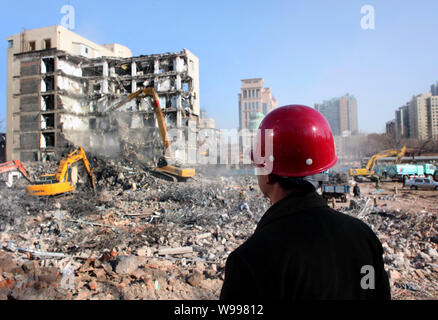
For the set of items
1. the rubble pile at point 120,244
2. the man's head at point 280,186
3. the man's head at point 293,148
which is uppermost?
the man's head at point 293,148

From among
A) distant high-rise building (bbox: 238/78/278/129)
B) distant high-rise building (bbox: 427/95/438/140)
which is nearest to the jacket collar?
distant high-rise building (bbox: 238/78/278/129)

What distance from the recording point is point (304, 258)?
3.22ft

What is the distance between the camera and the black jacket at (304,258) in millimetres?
959

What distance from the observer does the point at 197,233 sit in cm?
750

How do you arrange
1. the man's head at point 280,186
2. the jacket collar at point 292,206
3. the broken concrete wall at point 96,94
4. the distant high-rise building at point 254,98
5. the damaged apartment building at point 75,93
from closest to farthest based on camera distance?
1. the jacket collar at point 292,206
2. the man's head at point 280,186
3. the broken concrete wall at point 96,94
4. the damaged apartment building at point 75,93
5. the distant high-rise building at point 254,98

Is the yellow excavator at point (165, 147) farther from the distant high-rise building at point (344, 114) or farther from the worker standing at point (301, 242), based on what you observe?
the distant high-rise building at point (344, 114)

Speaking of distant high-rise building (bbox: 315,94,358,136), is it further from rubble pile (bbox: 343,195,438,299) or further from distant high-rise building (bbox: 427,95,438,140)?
rubble pile (bbox: 343,195,438,299)

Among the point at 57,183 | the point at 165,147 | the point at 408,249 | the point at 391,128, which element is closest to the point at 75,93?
the point at 165,147

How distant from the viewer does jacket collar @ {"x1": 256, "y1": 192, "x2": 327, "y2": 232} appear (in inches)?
44.8

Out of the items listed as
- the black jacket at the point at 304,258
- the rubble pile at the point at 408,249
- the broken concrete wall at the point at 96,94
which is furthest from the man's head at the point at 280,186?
the broken concrete wall at the point at 96,94

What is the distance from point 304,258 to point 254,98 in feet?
226

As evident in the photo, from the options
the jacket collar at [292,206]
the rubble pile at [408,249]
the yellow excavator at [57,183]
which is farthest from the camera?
the yellow excavator at [57,183]

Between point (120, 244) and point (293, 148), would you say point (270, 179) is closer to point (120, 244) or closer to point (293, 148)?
point (293, 148)
